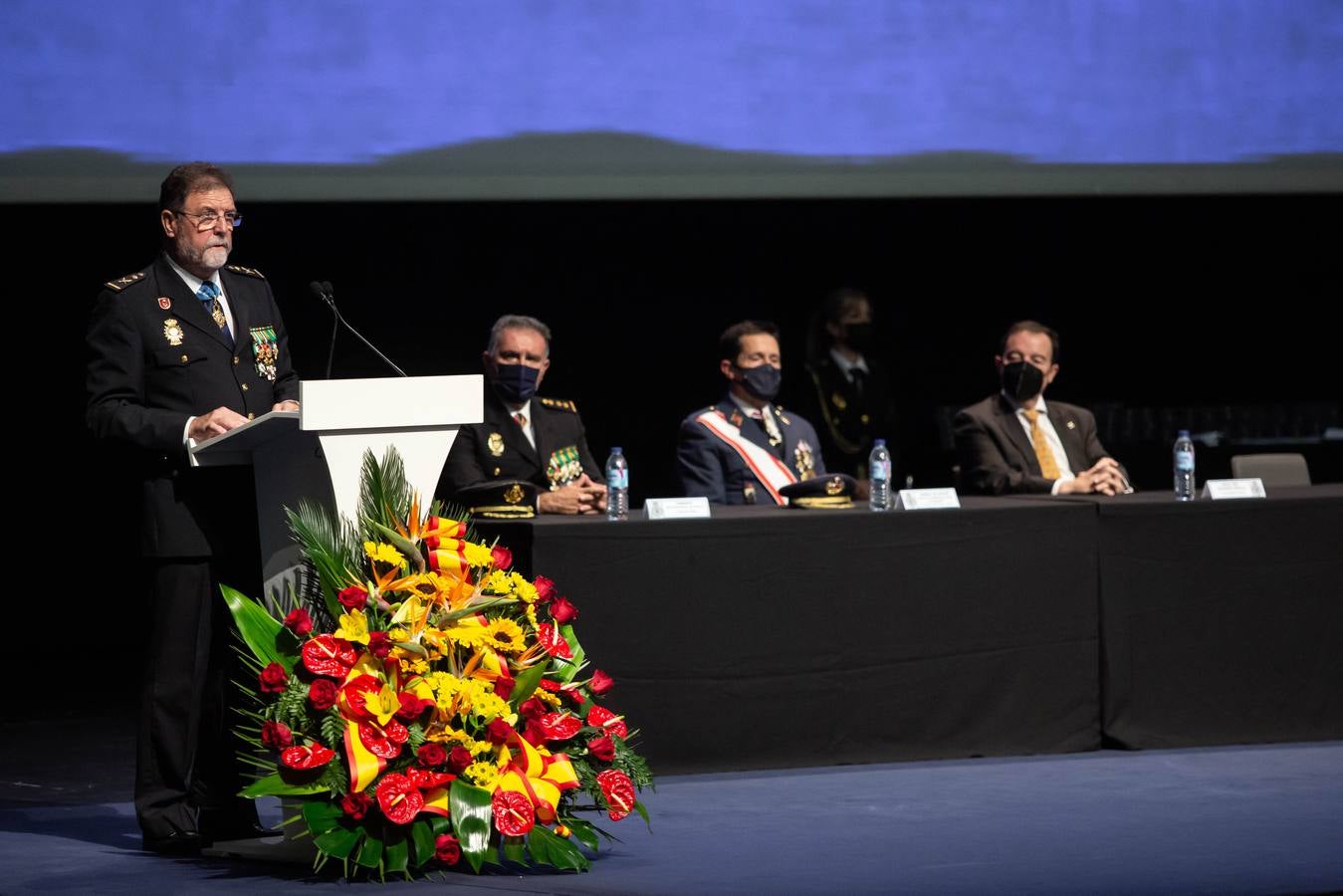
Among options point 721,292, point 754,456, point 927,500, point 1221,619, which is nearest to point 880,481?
point 927,500

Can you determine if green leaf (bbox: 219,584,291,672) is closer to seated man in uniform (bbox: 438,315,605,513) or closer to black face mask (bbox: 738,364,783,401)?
seated man in uniform (bbox: 438,315,605,513)

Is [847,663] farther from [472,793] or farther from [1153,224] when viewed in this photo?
[1153,224]

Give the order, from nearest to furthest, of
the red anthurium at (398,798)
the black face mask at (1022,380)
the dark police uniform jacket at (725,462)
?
1. the red anthurium at (398,798)
2. the dark police uniform jacket at (725,462)
3. the black face mask at (1022,380)

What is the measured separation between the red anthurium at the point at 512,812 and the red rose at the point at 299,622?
41 cm

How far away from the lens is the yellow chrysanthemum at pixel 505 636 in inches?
117

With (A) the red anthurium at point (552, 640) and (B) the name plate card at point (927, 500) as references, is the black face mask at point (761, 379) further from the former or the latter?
(A) the red anthurium at point (552, 640)

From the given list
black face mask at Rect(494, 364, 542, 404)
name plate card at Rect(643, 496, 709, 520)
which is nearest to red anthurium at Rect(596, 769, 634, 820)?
name plate card at Rect(643, 496, 709, 520)

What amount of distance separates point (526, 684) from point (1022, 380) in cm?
235

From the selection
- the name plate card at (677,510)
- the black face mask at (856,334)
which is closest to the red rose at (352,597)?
the name plate card at (677,510)

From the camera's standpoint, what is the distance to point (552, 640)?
306 cm

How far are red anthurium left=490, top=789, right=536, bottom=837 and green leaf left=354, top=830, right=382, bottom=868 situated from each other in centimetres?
19

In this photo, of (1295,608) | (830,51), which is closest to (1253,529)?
(1295,608)

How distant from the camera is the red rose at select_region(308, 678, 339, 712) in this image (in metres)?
2.83

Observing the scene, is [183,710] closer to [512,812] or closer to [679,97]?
[512,812]
